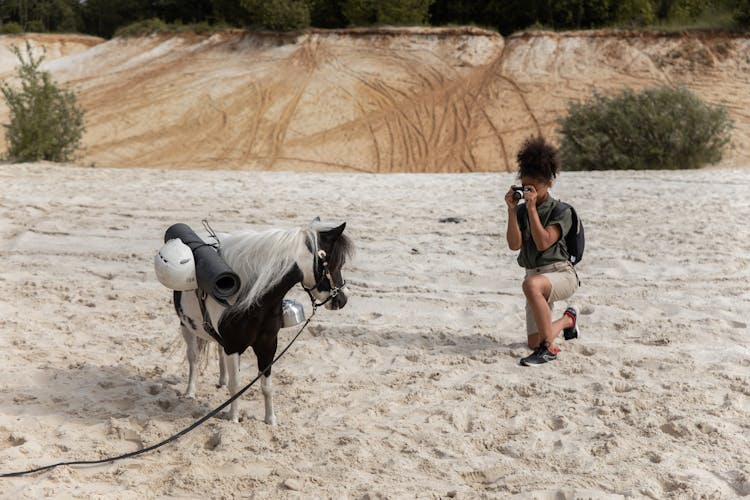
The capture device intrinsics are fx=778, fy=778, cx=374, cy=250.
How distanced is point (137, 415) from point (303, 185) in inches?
267

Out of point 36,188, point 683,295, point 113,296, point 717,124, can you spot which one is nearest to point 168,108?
point 36,188

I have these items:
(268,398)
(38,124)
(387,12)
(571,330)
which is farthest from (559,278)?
(387,12)

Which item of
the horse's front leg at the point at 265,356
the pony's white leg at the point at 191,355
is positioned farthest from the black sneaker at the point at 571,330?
the pony's white leg at the point at 191,355

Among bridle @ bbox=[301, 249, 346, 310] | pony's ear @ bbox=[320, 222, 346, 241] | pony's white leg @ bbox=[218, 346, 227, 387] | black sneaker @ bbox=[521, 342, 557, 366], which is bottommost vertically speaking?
black sneaker @ bbox=[521, 342, 557, 366]

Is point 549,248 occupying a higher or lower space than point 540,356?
higher

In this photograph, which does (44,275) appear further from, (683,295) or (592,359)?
(683,295)

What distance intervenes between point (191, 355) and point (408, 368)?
1532mm

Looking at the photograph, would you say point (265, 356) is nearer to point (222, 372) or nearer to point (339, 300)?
point (339, 300)

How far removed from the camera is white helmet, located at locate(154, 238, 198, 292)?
4227mm

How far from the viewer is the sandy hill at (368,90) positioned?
71.5 feet

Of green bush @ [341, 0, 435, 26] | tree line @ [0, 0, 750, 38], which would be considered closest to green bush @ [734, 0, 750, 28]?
tree line @ [0, 0, 750, 38]

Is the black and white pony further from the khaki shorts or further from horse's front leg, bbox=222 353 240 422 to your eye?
the khaki shorts

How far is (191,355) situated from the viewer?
16.5ft

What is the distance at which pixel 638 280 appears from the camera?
737 cm
